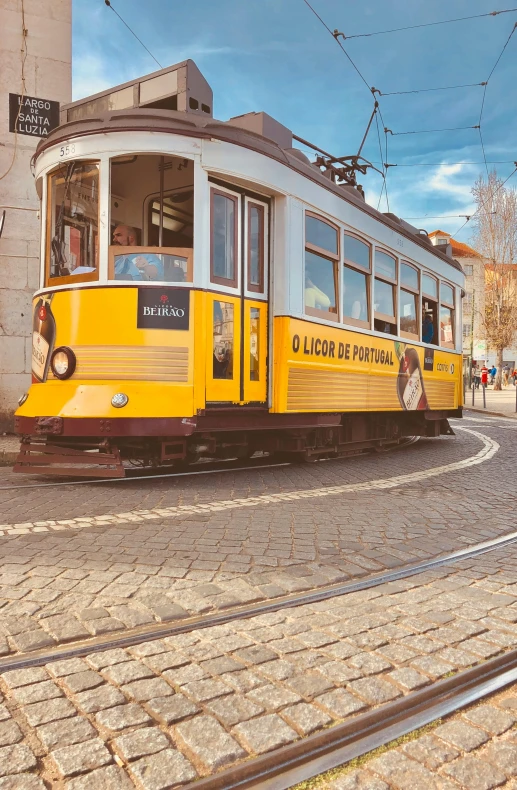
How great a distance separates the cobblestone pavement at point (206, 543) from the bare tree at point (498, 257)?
38903mm

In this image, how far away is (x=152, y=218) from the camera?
23.6ft

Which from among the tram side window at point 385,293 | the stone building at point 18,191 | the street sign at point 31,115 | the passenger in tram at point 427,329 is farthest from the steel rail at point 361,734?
→ the street sign at point 31,115

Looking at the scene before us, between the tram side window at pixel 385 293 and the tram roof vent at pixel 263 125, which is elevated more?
the tram roof vent at pixel 263 125

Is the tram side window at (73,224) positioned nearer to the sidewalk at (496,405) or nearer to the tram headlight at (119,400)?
the tram headlight at (119,400)

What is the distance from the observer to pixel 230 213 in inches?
268

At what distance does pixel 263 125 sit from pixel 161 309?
101 inches

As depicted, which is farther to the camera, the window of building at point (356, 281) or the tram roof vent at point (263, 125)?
the window of building at point (356, 281)

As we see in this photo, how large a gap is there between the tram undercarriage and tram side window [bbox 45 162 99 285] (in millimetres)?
1530

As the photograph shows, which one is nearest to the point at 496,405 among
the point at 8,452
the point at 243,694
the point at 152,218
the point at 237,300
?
the point at 237,300

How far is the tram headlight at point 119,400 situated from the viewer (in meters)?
6.05

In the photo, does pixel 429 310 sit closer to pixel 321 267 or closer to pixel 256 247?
pixel 321 267

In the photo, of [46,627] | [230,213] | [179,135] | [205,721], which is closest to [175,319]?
[230,213]

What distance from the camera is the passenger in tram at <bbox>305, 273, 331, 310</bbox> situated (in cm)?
762

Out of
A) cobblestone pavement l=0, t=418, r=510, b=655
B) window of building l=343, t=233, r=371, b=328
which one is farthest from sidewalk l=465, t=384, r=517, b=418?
cobblestone pavement l=0, t=418, r=510, b=655
